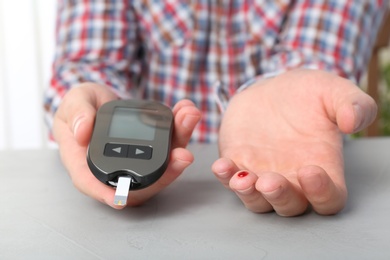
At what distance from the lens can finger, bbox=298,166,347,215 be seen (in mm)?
489

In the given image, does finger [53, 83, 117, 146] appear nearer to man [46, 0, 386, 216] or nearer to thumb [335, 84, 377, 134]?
man [46, 0, 386, 216]

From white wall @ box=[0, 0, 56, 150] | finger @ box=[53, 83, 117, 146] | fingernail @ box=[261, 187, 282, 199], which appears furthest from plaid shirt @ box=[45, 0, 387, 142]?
white wall @ box=[0, 0, 56, 150]

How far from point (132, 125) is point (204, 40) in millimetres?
453

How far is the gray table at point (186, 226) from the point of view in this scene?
443 mm

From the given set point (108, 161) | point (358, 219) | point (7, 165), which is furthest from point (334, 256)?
point (7, 165)

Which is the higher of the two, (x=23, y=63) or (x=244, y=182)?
(x=244, y=182)

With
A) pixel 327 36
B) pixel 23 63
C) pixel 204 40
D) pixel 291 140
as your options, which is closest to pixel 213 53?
pixel 204 40

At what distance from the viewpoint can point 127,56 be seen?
999 mm

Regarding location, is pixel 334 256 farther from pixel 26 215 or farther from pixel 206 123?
pixel 206 123

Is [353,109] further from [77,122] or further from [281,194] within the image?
[77,122]

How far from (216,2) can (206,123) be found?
0.60 ft

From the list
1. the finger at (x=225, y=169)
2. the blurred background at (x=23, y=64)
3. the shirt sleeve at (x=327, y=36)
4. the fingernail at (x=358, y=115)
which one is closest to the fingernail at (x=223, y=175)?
the finger at (x=225, y=169)

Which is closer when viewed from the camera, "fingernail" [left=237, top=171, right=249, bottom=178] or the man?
"fingernail" [left=237, top=171, right=249, bottom=178]

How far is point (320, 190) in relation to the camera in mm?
497
